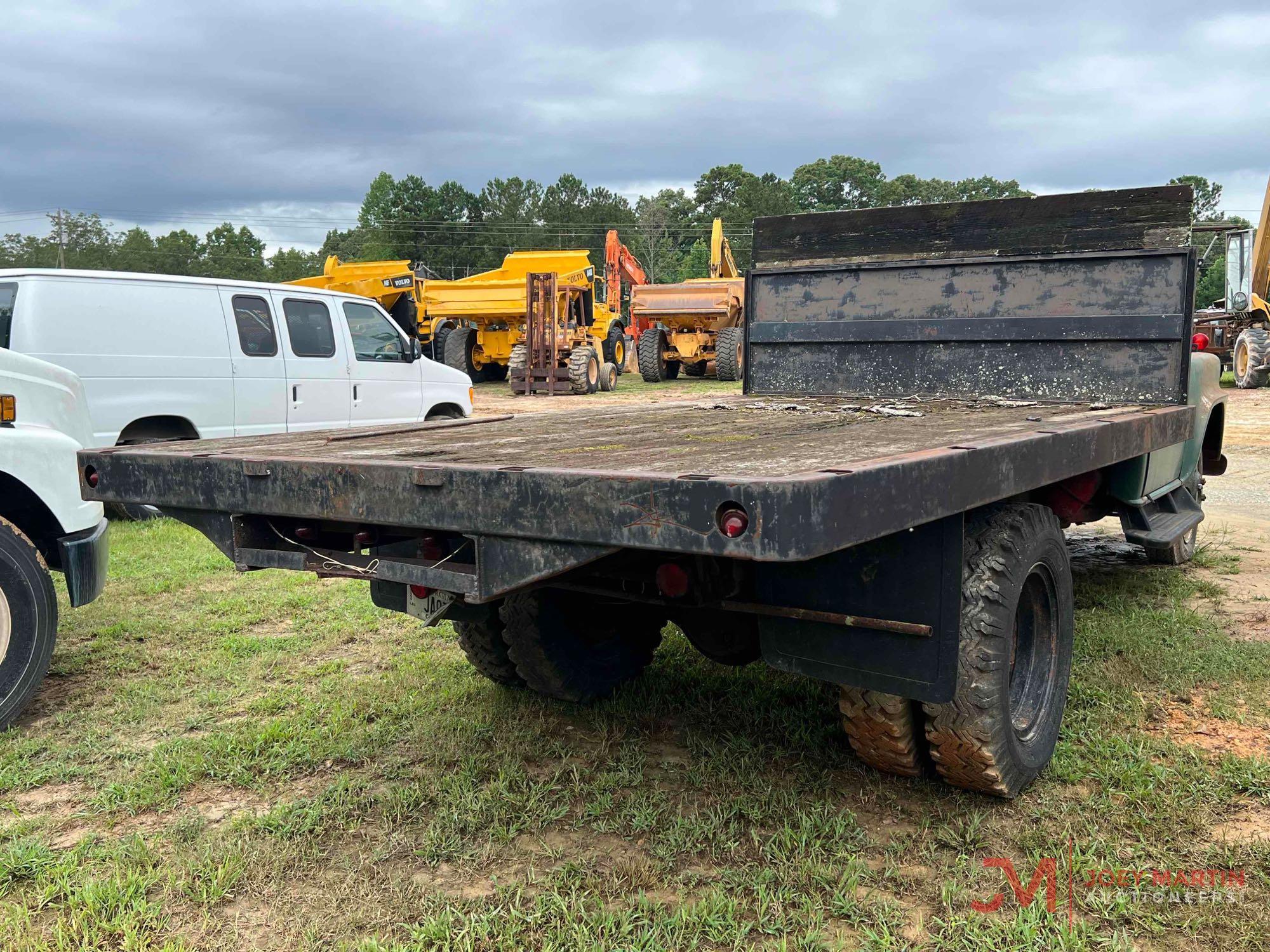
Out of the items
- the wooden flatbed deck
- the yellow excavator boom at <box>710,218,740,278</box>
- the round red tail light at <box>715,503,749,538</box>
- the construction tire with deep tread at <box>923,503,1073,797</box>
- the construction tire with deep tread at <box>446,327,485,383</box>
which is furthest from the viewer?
the yellow excavator boom at <box>710,218,740,278</box>

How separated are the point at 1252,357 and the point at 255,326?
17.2 m

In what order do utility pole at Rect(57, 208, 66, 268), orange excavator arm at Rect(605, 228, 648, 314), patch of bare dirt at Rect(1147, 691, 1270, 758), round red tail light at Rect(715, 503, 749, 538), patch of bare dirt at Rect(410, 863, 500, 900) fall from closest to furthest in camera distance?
Answer: round red tail light at Rect(715, 503, 749, 538), patch of bare dirt at Rect(410, 863, 500, 900), patch of bare dirt at Rect(1147, 691, 1270, 758), orange excavator arm at Rect(605, 228, 648, 314), utility pole at Rect(57, 208, 66, 268)

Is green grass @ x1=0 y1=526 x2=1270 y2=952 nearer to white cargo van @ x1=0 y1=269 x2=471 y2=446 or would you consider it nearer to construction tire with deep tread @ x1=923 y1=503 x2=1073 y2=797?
construction tire with deep tread @ x1=923 y1=503 x2=1073 y2=797

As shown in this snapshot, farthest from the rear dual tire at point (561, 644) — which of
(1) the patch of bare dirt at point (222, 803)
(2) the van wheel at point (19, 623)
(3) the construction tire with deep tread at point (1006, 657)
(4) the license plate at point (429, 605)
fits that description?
(2) the van wheel at point (19, 623)

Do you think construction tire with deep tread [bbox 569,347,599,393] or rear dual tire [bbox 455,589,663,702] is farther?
construction tire with deep tread [bbox 569,347,599,393]

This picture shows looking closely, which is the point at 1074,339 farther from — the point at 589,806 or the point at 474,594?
the point at 474,594

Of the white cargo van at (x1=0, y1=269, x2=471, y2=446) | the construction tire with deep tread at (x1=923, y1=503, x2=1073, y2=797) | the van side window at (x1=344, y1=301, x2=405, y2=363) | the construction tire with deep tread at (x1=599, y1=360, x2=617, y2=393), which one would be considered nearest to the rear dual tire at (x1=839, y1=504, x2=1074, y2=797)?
the construction tire with deep tread at (x1=923, y1=503, x2=1073, y2=797)

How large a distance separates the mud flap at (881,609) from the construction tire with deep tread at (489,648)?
4.41 feet

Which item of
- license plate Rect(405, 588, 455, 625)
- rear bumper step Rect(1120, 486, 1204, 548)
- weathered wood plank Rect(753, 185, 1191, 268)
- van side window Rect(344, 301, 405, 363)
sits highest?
weathered wood plank Rect(753, 185, 1191, 268)

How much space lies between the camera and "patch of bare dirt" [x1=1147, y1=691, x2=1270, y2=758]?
341 cm

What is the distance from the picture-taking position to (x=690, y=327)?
23.0 meters

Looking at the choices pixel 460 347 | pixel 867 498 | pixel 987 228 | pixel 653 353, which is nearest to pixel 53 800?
pixel 867 498

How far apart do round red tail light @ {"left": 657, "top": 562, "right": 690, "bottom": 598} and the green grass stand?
0.78m

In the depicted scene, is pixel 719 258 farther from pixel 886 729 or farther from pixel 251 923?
pixel 251 923
